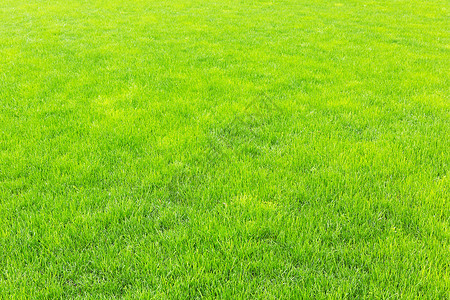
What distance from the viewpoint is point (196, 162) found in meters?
5.32

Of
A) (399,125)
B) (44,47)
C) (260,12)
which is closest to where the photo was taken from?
(399,125)

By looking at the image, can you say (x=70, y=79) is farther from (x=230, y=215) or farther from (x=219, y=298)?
(x=219, y=298)

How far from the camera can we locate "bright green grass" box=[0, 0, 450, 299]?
10.9 ft

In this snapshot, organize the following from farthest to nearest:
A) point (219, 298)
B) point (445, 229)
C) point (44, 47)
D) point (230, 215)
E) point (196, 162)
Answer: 1. point (44, 47)
2. point (196, 162)
3. point (230, 215)
4. point (445, 229)
5. point (219, 298)

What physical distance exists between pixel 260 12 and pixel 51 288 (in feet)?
65.1

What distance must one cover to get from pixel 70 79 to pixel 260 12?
46.9ft

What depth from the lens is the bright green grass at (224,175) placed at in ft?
10.9

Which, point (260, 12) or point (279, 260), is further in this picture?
point (260, 12)

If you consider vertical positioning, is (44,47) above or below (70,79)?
above

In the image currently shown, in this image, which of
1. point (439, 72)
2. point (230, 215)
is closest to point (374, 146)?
point (230, 215)

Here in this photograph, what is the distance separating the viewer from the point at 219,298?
3.09 metres

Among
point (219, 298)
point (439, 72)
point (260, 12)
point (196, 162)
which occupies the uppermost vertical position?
point (260, 12)

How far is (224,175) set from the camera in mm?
4961

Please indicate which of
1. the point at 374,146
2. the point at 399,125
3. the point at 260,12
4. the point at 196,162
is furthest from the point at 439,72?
the point at 260,12
